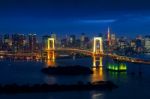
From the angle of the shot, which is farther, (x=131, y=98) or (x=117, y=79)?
(x=117, y=79)

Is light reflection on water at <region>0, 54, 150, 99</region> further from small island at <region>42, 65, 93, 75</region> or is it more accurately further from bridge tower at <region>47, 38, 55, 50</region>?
bridge tower at <region>47, 38, 55, 50</region>

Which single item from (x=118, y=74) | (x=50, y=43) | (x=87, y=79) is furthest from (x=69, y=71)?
(x=50, y=43)

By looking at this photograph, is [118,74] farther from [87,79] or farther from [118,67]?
[87,79]

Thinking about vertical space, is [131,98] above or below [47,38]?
below

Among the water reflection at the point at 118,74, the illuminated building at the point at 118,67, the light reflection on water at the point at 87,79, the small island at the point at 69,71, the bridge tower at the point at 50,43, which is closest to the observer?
the light reflection on water at the point at 87,79

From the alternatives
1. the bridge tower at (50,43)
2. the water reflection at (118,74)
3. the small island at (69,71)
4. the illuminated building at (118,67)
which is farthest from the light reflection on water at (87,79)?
the bridge tower at (50,43)

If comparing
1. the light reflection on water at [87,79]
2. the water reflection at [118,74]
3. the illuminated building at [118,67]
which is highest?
the illuminated building at [118,67]

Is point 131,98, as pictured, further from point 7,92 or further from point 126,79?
point 126,79

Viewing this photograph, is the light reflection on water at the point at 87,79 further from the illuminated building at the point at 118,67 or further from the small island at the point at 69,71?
the illuminated building at the point at 118,67

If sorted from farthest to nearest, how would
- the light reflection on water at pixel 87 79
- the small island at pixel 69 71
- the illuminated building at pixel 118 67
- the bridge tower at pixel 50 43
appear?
the bridge tower at pixel 50 43 < the illuminated building at pixel 118 67 < the small island at pixel 69 71 < the light reflection on water at pixel 87 79

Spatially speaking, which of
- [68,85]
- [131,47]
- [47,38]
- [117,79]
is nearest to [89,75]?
[117,79]

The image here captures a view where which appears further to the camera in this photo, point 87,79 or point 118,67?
point 118,67
